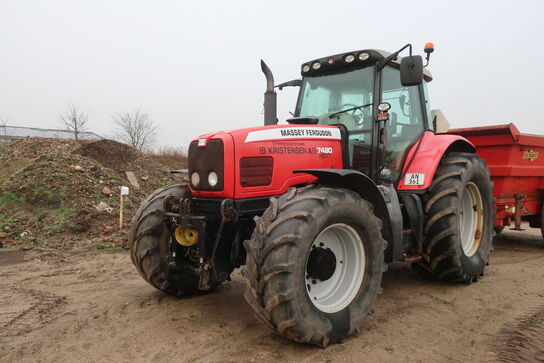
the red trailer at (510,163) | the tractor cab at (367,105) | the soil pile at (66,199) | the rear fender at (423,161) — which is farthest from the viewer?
the soil pile at (66,199)

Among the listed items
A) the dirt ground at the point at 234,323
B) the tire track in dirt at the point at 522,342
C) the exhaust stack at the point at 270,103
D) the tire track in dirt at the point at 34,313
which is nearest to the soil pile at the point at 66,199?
the dirt ground at the point at 234,323

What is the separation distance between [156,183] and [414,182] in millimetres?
9803

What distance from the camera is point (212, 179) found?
11.9 ft

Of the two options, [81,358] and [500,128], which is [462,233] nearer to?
[500,128]

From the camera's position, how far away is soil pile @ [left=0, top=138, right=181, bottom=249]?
26.1ft

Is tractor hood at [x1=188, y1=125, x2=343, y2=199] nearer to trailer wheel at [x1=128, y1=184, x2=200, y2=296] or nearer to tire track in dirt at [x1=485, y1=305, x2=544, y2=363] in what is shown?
trailer wheel at [x1=128, y1=184, x2=200, y2=296]

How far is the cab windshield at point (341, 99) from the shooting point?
14.6 ft

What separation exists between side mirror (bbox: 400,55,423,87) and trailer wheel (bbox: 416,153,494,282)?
127 centimetres

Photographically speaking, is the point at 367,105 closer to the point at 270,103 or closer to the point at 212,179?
the point at 270,103

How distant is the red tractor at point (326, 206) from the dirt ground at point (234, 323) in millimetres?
218

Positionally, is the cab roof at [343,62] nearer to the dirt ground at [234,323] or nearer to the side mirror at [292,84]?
the side mirror at [292,84]

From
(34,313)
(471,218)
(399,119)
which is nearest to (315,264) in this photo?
(399,119)

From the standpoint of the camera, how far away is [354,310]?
11.0 feet

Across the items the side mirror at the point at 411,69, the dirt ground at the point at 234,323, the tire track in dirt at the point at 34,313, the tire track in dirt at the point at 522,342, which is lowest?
the tire track in dirt at the point at 34,313
